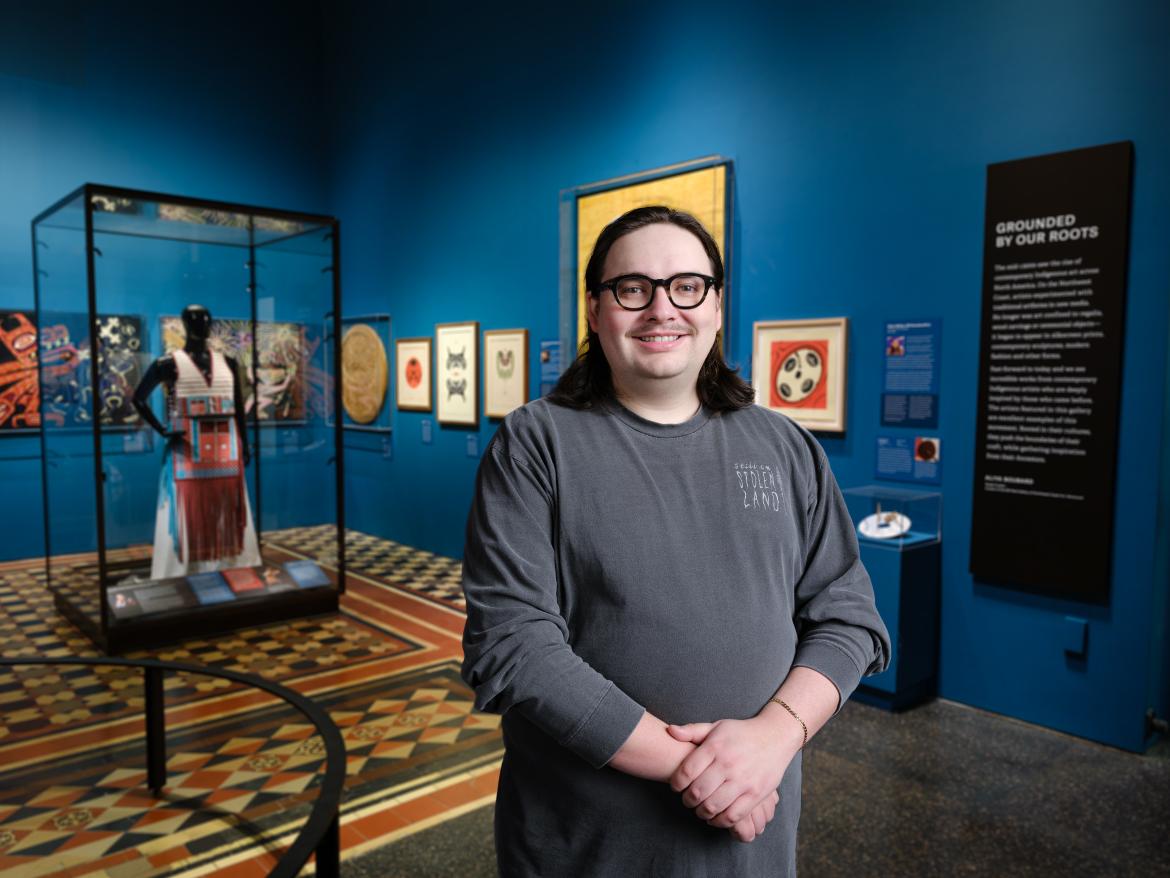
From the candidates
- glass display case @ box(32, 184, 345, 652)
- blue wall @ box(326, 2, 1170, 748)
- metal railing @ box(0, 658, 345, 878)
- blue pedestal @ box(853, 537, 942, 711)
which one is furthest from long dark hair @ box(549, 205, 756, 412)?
glass display case @ box(32, 184, 345, 652)

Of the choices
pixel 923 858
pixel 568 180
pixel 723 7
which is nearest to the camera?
pixel 923 858

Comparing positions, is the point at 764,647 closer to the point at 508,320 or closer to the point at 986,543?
the point at 986,543

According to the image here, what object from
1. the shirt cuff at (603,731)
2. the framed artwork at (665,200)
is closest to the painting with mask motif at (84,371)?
the framed artwork at (665,200)

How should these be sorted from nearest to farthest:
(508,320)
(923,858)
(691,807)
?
1. (691,807)
2. (923,858)
3. (508,320)

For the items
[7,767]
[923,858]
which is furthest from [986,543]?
[7,767]

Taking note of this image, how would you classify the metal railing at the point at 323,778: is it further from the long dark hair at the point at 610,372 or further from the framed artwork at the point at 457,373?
the framed artwork at the point at 457,373

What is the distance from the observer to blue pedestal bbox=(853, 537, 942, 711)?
14.3 ft

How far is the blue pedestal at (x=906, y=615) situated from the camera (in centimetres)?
436

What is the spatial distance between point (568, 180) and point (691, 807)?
635cm

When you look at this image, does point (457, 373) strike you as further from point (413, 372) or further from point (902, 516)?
point (902, 516)

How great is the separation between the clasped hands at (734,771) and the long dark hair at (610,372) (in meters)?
0.53

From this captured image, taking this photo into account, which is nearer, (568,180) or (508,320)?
(568,180)

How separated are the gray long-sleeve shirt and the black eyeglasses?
187mm

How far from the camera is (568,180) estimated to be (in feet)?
23.0
